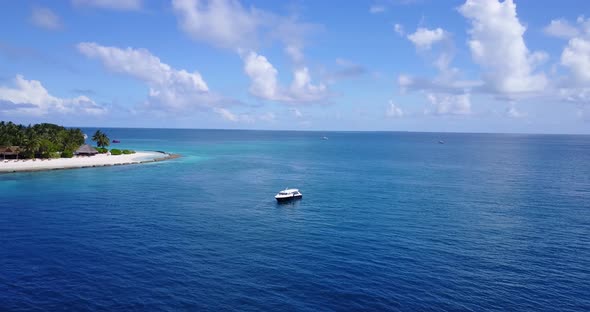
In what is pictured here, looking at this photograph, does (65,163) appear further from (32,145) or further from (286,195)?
(286,195)

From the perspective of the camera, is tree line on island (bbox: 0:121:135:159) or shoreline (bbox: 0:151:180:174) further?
tree line on island (bbox: 0:121:135:159)

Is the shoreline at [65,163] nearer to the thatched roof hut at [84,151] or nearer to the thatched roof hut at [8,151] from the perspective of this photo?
the thatched roof hut at [8,151]

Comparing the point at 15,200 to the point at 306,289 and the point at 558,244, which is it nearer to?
the point at 306,289

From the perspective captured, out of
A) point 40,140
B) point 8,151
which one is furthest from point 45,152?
point 8,151

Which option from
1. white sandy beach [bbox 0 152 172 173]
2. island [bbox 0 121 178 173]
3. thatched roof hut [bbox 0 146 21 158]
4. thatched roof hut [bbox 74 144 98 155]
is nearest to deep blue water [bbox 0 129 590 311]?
white sandy beach [bbox 0 152 172 173]

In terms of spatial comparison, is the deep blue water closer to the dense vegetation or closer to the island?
the island

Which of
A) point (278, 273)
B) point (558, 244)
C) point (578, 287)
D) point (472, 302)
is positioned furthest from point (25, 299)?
point (558, 244)

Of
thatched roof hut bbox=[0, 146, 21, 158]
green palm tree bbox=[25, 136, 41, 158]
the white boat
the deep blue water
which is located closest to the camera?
the deep blue water

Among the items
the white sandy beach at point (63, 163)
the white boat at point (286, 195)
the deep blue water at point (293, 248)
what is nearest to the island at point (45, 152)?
the white sandy beach at point (63, 163)
